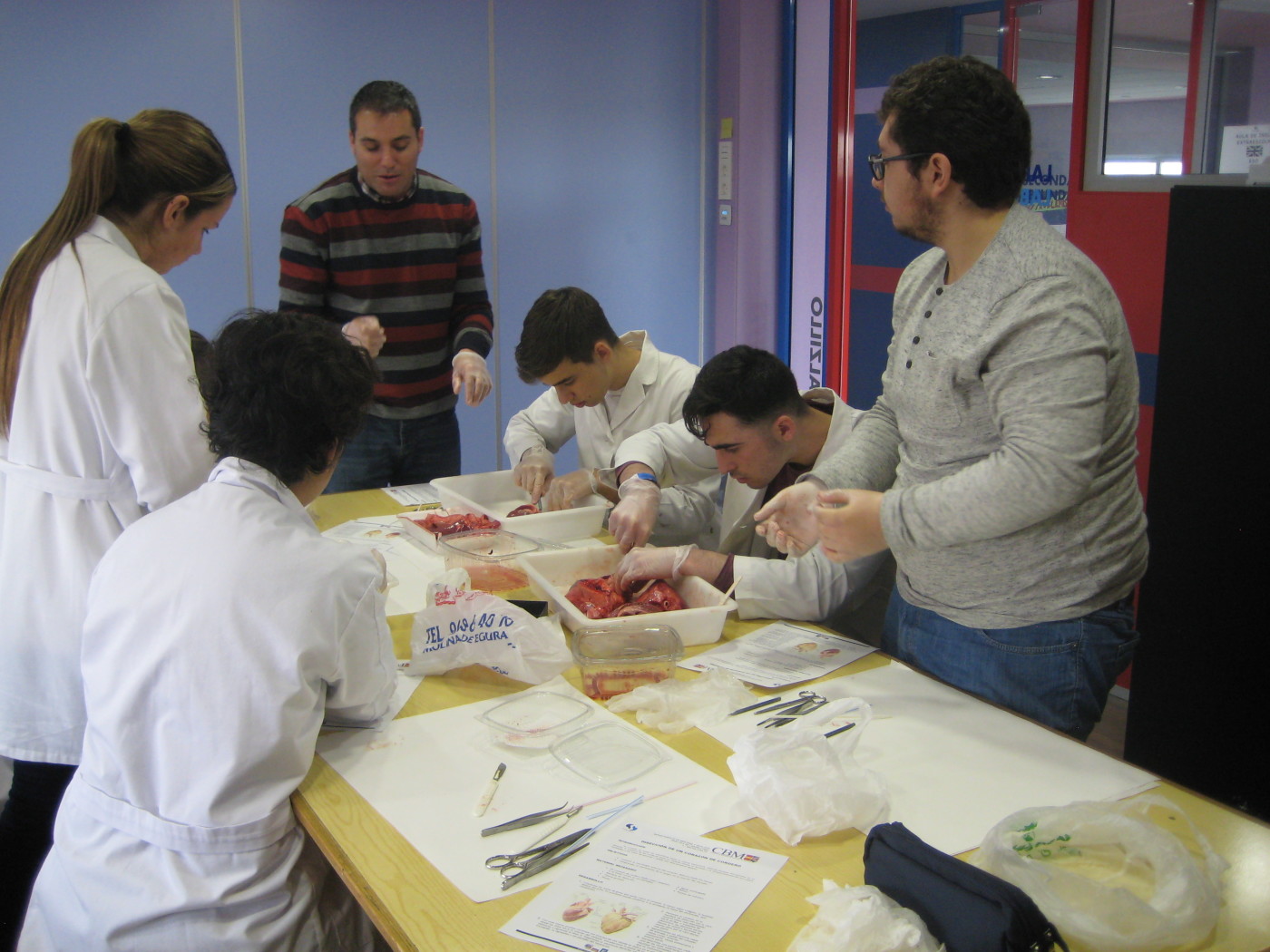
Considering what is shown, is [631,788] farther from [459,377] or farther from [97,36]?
[97,36]

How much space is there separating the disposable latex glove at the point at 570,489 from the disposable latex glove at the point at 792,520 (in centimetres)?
98

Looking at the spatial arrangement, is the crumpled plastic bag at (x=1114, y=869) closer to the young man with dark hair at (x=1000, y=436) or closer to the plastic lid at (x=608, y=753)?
the young man with dark hair at (x=1000, y=436)

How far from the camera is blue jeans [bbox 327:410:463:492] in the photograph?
11.3ft

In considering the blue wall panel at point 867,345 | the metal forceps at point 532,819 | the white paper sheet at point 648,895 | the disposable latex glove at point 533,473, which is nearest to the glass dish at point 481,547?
the disposable latex glove at point 533,473

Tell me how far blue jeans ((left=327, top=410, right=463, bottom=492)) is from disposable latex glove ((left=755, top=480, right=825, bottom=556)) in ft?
5.94

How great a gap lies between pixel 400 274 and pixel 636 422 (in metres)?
0.96

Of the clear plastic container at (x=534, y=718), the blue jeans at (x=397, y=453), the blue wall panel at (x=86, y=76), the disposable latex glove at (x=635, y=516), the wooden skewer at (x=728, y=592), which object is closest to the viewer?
the clear plastic container at (x=534, y=718)

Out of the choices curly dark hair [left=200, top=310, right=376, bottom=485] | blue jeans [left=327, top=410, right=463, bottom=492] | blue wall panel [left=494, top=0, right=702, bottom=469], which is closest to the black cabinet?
curly dark hair [left=200, top=310, right=376, bottom=485]

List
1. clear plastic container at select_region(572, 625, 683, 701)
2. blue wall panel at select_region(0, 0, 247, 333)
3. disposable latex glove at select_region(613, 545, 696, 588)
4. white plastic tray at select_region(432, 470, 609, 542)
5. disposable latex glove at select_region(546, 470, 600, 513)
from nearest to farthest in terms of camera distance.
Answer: clear plastic container at select_region(572, 625, 683, 701), disposable latex glove at select_region(613, 545, 696, 588), white plastic tray at select_region(432, 470, 609, 542), disposable latex glove at select_region(546, 470, 600, 513), blue wall panel at select_region(0, 0, 247, 333)

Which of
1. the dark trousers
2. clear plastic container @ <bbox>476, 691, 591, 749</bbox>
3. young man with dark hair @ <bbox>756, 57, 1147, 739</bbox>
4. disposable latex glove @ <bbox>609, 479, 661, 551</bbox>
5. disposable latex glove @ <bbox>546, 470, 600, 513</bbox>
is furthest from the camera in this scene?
disposable latex glove @ <bbox>546, 470, 600, 513</bbox>

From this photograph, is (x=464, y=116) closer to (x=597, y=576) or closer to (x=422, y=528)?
(x=422, y=528)

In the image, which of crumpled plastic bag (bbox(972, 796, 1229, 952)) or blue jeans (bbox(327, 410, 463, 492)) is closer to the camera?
crumpled plastic bag (bbox(972, 796, 1229, 952))

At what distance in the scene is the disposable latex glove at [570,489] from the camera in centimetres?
Answer: 274

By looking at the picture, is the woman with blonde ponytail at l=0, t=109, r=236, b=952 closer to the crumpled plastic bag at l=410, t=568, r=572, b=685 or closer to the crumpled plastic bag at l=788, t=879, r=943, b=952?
the crumpled plastic bag at l=410, t=568, r=572, b=685
